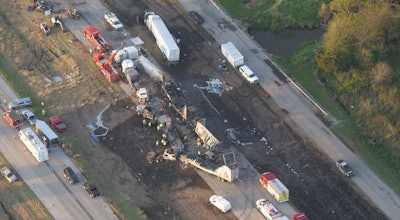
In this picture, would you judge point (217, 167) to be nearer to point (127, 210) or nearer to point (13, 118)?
point (127, 210)

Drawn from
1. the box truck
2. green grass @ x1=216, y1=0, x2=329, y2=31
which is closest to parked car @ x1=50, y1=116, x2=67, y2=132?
the box truck

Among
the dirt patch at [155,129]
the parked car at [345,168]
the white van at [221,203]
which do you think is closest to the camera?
the white van at [221,203]

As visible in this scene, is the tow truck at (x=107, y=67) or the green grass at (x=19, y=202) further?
the tow truck at (x=107, y=67)

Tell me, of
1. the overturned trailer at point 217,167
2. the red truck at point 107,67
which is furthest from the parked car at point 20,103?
the overturned trailer at point 217,167

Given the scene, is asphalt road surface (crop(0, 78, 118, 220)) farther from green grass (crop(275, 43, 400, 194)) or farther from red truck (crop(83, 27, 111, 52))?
green grass (crop(275, 43, 400, 194))

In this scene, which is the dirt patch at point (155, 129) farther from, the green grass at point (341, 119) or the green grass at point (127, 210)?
the green grass at point (341, 119)

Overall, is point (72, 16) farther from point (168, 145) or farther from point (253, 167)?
point (253, 167)

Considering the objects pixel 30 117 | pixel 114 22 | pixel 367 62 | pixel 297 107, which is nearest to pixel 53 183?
pixel 30 117
